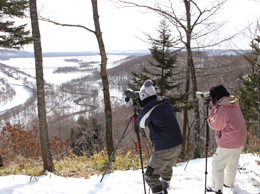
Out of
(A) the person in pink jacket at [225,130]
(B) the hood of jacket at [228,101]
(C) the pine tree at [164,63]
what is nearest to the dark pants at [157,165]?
(A) the person in pink jacket at [225,130]

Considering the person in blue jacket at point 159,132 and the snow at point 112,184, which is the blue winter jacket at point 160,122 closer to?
the person in blue jacket at point 159,132

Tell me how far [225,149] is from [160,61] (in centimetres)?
949

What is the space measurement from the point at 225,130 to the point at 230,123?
153 mm

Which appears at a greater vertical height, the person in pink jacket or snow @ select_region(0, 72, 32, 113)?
the person in pink jacket

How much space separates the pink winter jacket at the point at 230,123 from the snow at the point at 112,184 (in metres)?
1.09

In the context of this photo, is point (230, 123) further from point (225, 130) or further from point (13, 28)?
point (13, 28)

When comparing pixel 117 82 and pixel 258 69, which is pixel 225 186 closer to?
pixel 258 69

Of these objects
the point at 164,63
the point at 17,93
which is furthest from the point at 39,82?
the point at 17,93

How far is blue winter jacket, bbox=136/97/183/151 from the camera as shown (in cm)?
280

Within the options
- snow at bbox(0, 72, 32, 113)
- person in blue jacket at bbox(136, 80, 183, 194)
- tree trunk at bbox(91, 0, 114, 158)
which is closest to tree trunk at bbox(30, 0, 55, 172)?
tree trunk at bbox(91, 0, 114, 158)

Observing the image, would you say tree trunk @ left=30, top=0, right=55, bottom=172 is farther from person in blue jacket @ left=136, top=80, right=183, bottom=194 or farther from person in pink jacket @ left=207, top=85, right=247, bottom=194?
person in pink jacket @ left=207, top=85, right=247, bottom=194

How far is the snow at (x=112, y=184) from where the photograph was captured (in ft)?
11.0

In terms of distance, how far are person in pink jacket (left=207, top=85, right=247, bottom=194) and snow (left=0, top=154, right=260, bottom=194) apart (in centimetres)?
60

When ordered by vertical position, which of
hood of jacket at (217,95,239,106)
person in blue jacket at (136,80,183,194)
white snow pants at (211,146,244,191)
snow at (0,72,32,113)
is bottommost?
snow at (0,72,32,113)
